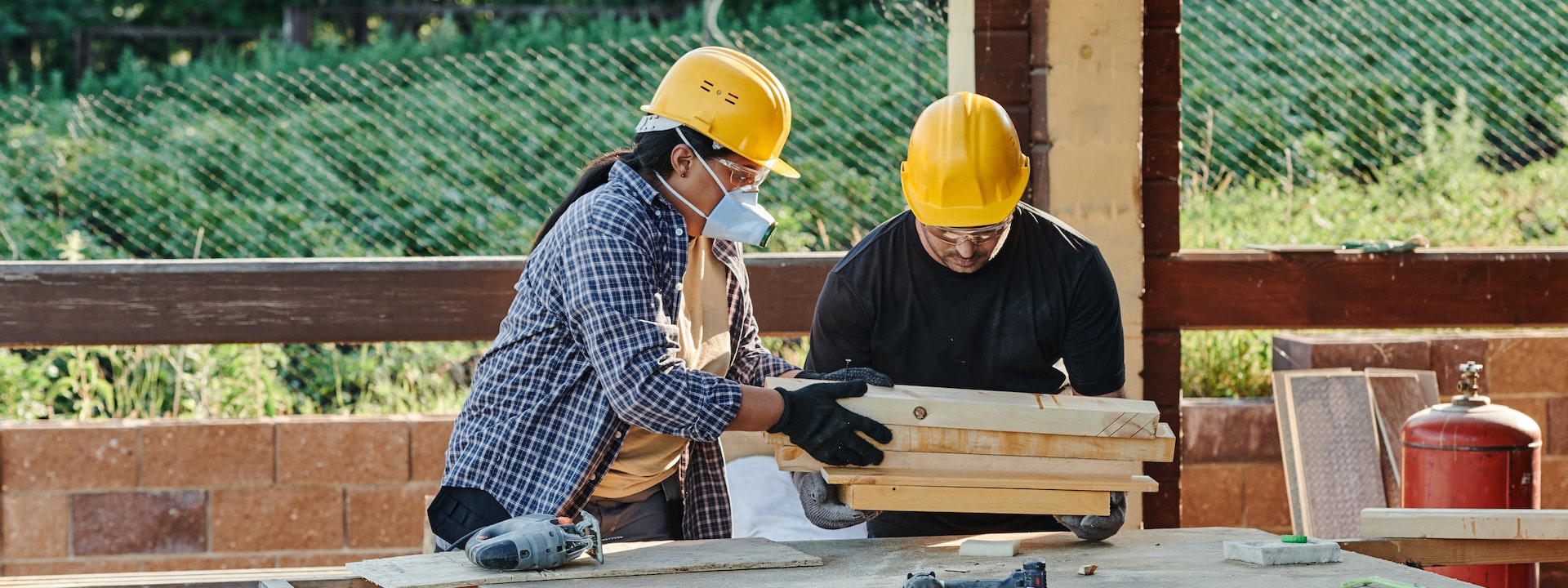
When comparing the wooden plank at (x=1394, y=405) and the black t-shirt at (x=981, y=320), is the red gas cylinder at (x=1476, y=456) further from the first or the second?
the black t-shirt at (x=981, y=320)

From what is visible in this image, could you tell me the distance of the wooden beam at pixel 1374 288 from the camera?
4375 mm

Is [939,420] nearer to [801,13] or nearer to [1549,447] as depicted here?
[1549,447]

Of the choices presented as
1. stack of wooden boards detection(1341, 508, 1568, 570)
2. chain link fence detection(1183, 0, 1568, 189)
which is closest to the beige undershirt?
stack of wooden boards detection(1341, 508, 1568, 570)

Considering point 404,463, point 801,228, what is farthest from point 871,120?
point 404,463

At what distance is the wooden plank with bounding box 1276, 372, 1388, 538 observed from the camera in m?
4.57

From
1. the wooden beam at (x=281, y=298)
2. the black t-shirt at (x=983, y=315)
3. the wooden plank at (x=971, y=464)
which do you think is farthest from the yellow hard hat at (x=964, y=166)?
the wooden beam at (x=281, y=298)

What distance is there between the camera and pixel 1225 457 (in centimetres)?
502

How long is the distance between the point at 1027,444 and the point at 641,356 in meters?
0.80

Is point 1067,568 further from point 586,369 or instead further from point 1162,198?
point 1162,198

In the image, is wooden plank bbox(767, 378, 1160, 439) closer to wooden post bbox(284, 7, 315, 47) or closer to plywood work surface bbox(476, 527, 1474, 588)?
plywood work surface bbox(476, 527, 1474, 588)

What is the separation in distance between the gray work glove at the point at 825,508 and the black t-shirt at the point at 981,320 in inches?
12.6

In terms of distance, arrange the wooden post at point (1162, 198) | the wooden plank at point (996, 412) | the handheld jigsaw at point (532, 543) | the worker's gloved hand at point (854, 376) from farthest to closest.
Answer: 1. the wooden post at point (1162, 198)
2. the worker's gloved hand at point (854, 376)
3. the wooden plank at point (996, 412)
4. the handheld jigsaw at point (532, 543)

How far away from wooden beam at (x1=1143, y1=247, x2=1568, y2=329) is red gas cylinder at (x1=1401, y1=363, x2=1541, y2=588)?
535 mm

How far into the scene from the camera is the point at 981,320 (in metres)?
3.04
